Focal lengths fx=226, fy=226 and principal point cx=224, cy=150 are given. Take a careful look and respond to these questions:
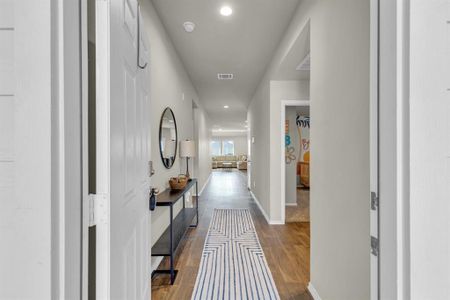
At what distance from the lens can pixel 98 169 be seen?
0.80 m

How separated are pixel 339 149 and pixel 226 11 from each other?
190 cm

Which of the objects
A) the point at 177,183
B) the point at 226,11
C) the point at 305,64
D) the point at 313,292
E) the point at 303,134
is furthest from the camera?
the point at 303,134

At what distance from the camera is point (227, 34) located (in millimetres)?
2916

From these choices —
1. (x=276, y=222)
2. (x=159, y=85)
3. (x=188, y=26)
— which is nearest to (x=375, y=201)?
(x=159, y=85)

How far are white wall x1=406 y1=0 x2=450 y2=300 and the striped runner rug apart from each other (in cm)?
155

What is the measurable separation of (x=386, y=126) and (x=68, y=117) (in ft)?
2.96

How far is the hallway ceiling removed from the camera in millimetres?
2348

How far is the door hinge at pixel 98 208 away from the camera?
0.78 m

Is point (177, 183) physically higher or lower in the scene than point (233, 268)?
higher
